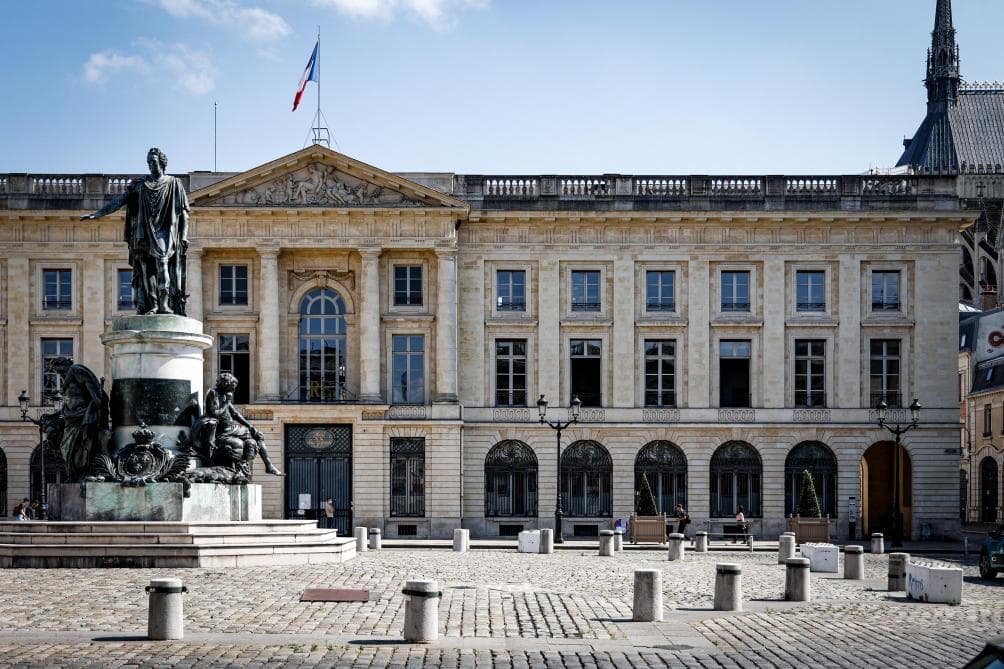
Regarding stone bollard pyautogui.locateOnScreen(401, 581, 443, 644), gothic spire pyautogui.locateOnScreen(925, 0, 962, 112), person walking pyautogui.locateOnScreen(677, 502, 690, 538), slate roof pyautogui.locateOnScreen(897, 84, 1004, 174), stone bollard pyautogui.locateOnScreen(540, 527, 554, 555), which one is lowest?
person walking pyautogui.locateOnScreen(677, 502, 690, 538)

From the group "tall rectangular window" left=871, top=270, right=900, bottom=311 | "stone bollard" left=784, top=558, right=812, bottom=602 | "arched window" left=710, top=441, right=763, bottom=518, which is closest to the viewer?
"stone bollard" left=784, top=558, right=812, bottom=602

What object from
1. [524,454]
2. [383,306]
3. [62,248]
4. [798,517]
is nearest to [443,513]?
[524,454]

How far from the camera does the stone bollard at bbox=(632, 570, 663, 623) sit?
20.9 meters

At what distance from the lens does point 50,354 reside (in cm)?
5916

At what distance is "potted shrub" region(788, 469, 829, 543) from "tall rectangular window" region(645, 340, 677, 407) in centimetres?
870

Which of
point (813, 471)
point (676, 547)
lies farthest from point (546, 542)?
point (813, 471)

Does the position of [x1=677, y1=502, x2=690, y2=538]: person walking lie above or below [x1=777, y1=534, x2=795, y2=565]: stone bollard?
below

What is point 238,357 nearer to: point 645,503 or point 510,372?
point 510,372

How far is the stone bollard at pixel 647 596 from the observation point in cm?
2088

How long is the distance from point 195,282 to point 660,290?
1940cm

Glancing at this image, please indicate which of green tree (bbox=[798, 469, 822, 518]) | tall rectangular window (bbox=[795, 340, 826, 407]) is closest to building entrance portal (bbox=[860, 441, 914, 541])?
tall rectangular window (bbox=[795, 340, 826, 407])

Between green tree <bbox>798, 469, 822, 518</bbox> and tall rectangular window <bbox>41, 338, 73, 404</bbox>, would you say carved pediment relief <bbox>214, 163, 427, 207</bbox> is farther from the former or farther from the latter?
green tree <bbox>798, 469, 822, 518</bbox>

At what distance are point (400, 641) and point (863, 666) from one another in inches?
222

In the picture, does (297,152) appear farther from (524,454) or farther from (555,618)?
(555,618)
